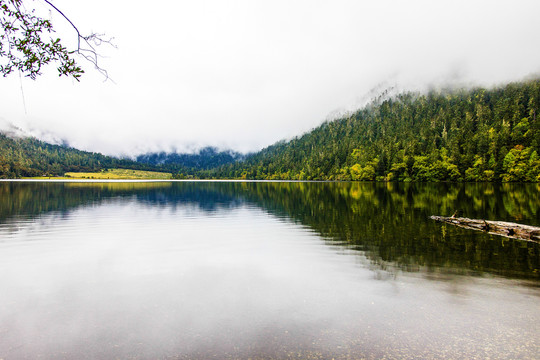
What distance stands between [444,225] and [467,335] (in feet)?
83.8

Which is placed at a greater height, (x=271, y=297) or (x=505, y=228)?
(x=505, y=228)

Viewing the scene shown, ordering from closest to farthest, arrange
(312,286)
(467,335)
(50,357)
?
(50,357) → (467,335) → (312,286)

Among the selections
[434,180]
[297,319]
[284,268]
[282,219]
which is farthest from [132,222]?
[434,180]

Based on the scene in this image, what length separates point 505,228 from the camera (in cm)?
2712

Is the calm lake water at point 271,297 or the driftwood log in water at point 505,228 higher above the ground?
the driftwood log in water at point 505,228

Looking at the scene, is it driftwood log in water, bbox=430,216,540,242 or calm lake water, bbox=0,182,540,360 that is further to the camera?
driftwood log in water, bbox=430,216,540,242

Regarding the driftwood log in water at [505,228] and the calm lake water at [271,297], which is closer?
the calm lake water at [271,297]

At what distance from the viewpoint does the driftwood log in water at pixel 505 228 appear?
24.8m

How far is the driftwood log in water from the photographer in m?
24.8

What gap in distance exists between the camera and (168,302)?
12.6m

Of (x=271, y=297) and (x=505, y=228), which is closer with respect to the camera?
(x=271, y=297)

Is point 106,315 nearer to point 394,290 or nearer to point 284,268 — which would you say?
point 284,268

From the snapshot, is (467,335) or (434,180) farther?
(434,180)

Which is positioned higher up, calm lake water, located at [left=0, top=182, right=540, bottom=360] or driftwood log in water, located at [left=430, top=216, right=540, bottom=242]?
driftwood log in water, located at [left=430, top=216, right=540, bottom=242]
